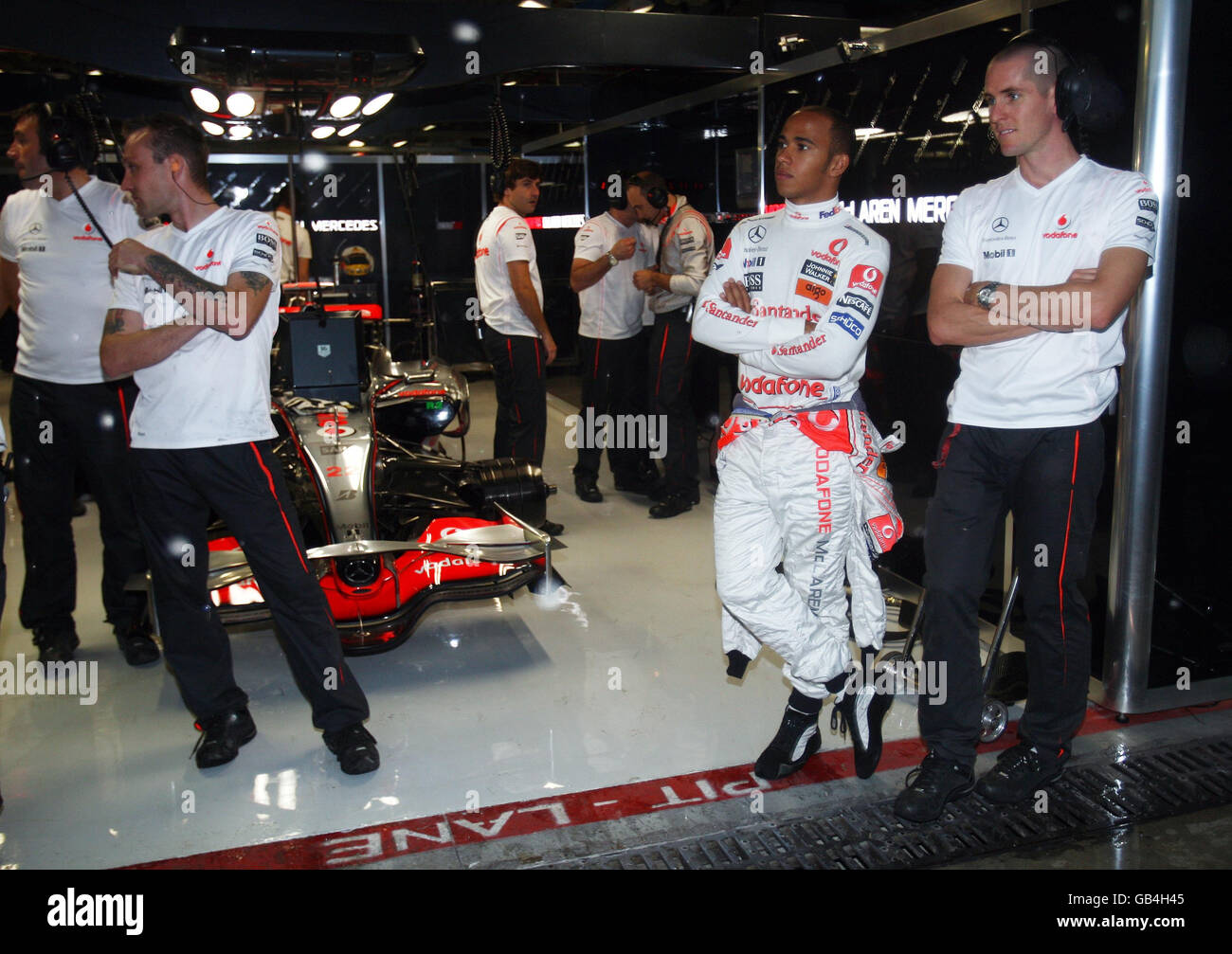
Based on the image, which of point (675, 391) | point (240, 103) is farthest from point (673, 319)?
point (240, 103)

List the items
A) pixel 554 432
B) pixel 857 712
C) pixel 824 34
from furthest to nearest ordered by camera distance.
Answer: pixel 554 432 < pixel 824 34 < pixel 857 712

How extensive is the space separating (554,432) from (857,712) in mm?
5876

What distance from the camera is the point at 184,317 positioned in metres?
3.00

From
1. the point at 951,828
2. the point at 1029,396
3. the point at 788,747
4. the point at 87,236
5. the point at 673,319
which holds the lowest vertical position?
the point at 951,828

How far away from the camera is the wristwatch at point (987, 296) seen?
2.80 meters

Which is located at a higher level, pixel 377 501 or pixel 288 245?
pixel 288 245

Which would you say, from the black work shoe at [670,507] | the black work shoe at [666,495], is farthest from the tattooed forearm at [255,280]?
the black work shoe at [666,495]

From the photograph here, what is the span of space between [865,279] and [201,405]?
1.84m

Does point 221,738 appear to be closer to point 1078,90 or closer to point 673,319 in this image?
point 1078,90

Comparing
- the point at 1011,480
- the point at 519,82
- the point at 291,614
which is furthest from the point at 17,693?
the point at 519,82

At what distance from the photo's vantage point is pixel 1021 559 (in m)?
2.99

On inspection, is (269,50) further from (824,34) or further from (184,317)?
(824,34)

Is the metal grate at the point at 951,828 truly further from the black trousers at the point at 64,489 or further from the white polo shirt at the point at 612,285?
the white polo shirt at the point at 612,285

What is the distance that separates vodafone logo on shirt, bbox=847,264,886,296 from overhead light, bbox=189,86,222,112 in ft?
12.6
